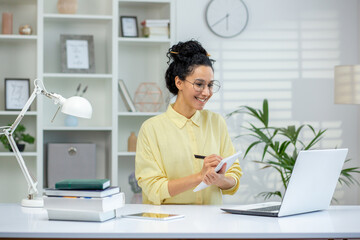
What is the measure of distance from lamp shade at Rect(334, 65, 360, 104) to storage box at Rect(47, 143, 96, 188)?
1.91 meters

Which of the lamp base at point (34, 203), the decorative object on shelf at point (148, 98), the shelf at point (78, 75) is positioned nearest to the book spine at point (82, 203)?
the lamp base at point (34, 203)

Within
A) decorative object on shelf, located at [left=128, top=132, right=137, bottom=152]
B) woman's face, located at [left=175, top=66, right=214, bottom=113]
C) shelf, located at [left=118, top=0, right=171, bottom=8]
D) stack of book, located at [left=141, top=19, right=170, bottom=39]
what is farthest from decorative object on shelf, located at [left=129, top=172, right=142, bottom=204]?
woman's face, located at [left=175, top=66, right=214, bottom=113]

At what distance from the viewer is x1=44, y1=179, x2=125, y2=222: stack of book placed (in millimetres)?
2160

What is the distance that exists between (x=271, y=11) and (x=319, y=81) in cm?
73

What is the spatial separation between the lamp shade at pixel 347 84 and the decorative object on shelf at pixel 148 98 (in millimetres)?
1371

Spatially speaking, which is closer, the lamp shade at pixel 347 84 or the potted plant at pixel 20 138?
the lamp shade at pixel 347 84

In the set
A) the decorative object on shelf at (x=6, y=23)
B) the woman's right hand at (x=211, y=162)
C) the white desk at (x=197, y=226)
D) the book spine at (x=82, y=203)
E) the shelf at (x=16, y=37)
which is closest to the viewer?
the white desk at (x=197, y=226)

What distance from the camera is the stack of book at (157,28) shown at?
176 inches

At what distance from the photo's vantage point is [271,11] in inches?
190

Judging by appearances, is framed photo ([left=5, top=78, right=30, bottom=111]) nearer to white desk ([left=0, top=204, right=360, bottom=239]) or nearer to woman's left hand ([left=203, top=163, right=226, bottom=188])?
white desk ([left=0, top=204, right=360, bottom=239])

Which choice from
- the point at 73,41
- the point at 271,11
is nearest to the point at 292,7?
the point at 271,11

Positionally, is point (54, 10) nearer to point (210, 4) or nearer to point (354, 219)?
point (210, 4)

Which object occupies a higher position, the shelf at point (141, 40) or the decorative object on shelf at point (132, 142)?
the shelf at point (141, 40)

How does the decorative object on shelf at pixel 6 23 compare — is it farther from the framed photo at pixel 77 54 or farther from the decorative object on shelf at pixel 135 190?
the decorative object on shelf at pixel 135 190
